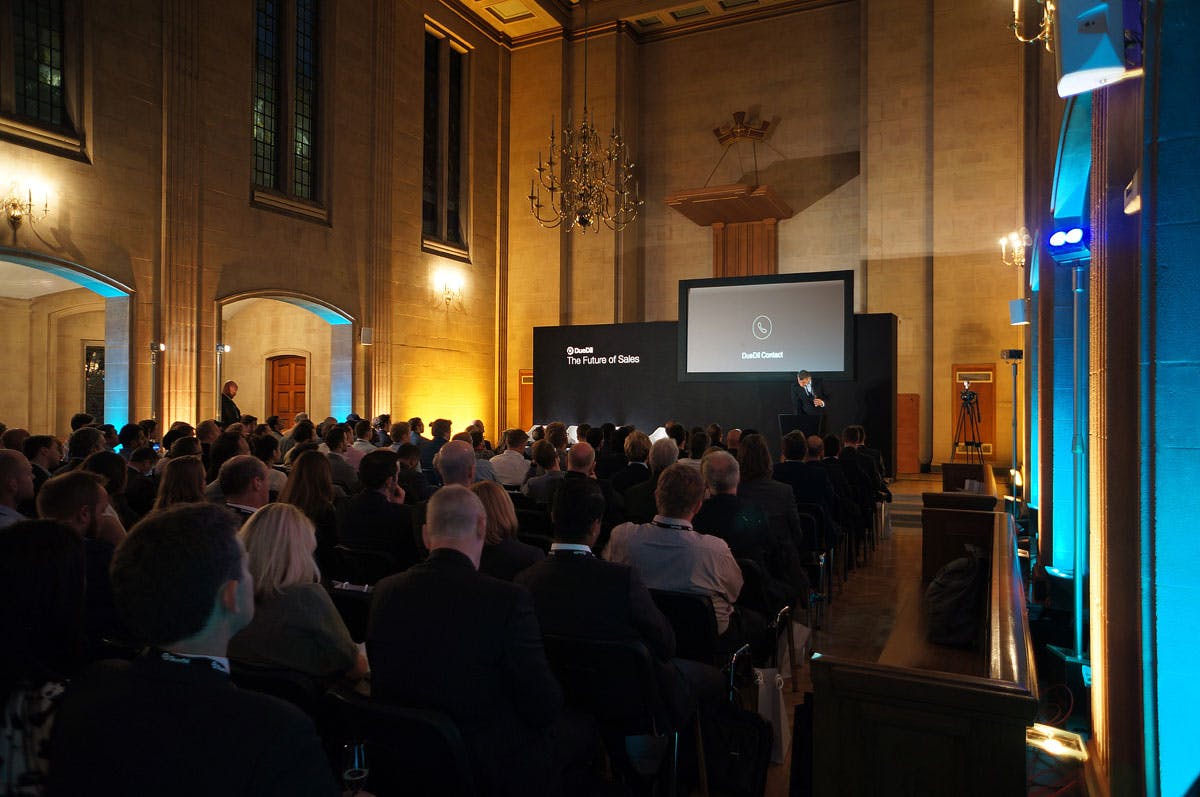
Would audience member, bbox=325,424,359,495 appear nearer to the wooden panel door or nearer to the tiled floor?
the tiled floor

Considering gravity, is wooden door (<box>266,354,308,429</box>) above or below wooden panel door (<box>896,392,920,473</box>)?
above

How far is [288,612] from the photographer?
2.23 meters

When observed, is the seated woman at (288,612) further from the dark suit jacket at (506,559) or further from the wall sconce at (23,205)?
the wall sconce at (23,205)

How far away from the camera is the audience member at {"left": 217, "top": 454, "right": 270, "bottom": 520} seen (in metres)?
3.29

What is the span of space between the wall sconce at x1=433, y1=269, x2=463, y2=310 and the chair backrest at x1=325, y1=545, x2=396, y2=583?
40.6 ft

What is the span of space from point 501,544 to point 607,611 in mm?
769

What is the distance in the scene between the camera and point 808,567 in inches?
202

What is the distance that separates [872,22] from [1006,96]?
2.76 metres

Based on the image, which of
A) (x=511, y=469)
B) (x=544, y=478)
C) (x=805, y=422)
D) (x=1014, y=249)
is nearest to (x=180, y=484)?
(x=544, y=478)

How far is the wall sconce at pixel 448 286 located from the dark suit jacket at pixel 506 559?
13.1 m

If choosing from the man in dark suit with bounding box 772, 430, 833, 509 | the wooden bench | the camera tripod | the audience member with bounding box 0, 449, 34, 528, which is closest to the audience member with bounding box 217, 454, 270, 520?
the audience member with bounding box 0, 449, 34, 528

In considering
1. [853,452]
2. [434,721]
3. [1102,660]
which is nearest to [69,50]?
[853,452]

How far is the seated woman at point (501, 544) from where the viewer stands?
2.90 metres

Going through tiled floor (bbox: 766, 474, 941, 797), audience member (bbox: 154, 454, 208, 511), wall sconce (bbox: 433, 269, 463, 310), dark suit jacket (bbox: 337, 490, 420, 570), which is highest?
wall sconce (bbox: 433, 269, 463, 310)
